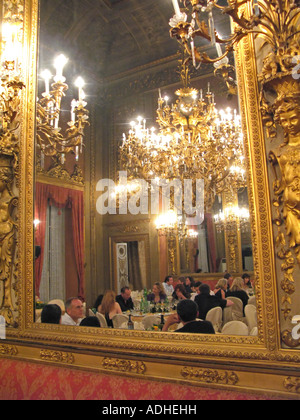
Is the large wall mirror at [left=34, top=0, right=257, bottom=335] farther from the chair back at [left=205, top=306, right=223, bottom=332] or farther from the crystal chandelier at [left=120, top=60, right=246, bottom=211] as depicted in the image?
the chair back at [left=205, top=306, right=223, bottom=332]

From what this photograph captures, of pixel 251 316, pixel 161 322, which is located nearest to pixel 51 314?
pixel 161 322

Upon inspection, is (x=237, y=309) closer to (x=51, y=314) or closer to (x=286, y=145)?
(x=286, y=145)

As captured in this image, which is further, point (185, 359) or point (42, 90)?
point (42, 90)

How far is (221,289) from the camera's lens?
2.38 metres

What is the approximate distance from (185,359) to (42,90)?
2715mm

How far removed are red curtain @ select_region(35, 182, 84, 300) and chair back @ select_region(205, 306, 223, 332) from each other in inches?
58.7

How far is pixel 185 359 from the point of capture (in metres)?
2.04

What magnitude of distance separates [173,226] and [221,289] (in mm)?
1072

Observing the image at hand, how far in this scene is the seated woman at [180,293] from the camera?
2552mm

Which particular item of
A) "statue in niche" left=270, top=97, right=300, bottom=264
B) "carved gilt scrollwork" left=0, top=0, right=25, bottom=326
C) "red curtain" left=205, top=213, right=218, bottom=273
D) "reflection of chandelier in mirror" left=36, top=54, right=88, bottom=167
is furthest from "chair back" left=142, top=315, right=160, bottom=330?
"reflection of chandelier in mirror" left=36, top=54, right=88, bottom=167

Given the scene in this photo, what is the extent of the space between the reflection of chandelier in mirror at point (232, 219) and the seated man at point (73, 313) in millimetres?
1358

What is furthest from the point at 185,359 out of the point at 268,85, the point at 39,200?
the point at 39,200

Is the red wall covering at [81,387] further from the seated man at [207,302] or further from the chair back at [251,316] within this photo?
the seated man at [207,302]
